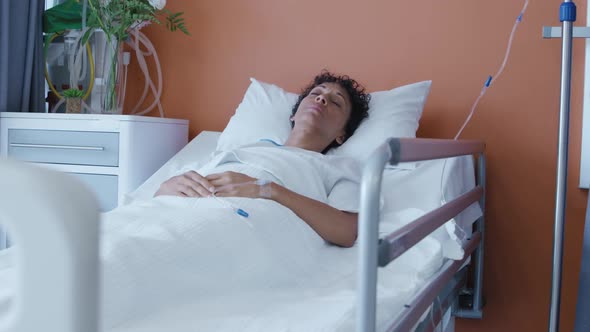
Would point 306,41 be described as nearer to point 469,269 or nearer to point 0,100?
point 469,269

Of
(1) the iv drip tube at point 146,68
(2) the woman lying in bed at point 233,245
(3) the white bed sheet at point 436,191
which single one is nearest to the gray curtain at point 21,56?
(1) the iv drip tube at point 146,68

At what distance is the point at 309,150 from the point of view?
1.98 meters

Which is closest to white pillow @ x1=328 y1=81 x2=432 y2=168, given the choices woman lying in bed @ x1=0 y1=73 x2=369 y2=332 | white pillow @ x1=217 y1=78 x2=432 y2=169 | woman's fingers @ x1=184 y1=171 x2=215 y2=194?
white pillow @ x1=217 y1=78 x2=432 y2=169

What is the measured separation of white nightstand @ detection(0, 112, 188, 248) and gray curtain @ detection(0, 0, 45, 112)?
0.17m

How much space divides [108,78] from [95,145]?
391 mm

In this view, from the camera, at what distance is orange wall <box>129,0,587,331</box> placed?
6.91 ft

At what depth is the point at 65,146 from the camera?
7.63 ft

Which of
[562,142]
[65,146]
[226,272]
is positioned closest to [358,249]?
[226,272]

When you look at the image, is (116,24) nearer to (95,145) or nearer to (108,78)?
(108,78)

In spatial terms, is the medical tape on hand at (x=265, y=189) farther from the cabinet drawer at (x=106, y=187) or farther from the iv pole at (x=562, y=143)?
the cabinet drawer at (x=106, y=187)

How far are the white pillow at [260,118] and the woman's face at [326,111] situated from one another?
15 cm

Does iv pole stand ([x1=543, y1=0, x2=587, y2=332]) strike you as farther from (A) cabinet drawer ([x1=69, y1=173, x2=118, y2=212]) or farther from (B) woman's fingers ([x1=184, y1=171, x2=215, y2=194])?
(A) cabinet drawer ([x1=69, y1=173, x2=118, y2=212])

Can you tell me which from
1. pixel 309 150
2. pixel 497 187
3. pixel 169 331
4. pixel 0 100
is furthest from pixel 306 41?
pixel 169 331

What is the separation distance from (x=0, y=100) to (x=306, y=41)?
1.29m
